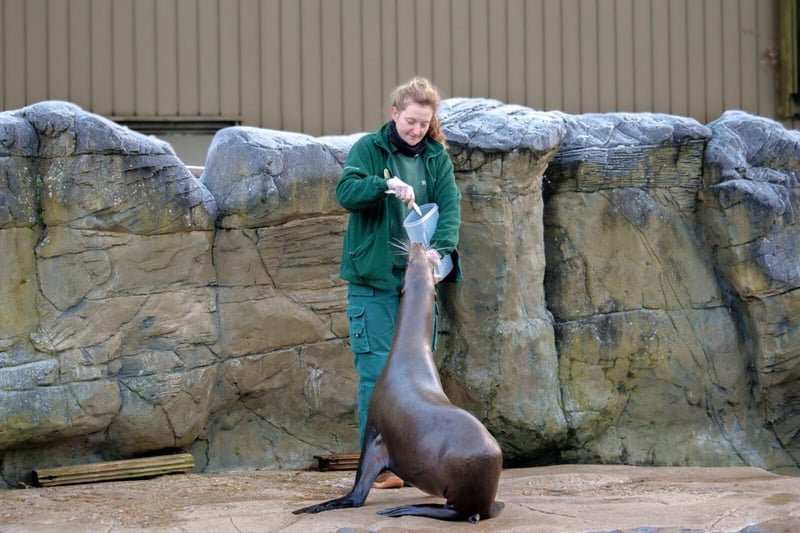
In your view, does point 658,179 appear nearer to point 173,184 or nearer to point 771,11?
point 173,184

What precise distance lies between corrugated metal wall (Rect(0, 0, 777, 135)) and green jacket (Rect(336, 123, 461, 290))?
13.3ft

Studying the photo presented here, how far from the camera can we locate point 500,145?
247 inches

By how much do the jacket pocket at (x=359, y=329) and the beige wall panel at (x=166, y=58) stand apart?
428cm

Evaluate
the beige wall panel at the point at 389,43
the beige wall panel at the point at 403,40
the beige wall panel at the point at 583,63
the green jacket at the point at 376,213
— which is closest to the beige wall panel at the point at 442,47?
the beige wall panel at the point at 403,40

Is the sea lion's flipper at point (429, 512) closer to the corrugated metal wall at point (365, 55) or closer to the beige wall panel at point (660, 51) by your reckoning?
the corrugated metal wall at point (365, 55)

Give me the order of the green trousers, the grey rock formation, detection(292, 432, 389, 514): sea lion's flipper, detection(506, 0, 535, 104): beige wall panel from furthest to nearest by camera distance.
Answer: detection(506, 0, 535, 104): beige wall panel < the grey rock formation < the green trousers < detection(292, 432, 389, 514): sea lion's flipper

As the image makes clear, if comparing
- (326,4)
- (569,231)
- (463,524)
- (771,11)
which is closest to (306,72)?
(326,4)

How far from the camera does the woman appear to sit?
16.7 ft

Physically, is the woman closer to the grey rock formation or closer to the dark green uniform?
the dark green uniform

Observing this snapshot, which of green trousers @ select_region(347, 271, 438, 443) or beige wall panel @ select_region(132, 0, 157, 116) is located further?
beige wall panel @ select_region(132, 0, 157, 116)

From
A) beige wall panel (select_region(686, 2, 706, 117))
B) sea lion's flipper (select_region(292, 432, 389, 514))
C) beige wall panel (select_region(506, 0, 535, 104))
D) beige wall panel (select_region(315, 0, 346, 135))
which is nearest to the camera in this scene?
sea lion's flipper (select_region(292, 432, 389, 514))

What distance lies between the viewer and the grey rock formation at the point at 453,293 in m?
5.75

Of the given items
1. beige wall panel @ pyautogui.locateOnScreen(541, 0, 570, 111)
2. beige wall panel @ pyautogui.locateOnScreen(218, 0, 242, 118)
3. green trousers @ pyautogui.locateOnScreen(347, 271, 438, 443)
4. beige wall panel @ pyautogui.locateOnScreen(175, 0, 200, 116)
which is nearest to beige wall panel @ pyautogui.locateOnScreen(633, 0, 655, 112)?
beige wall panel @ pyautogui.locateOnScreen(541, 0, 570, 111)

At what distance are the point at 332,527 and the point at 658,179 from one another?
11.5ft
